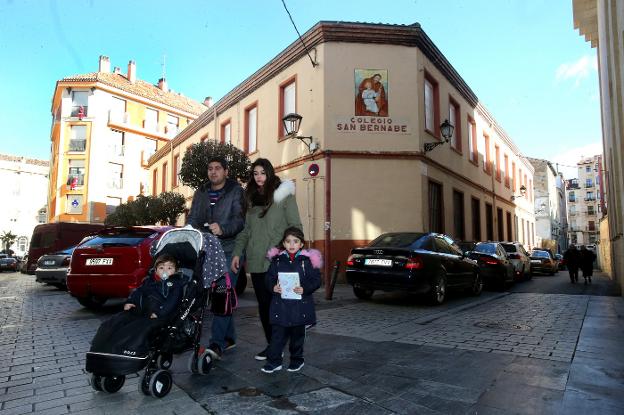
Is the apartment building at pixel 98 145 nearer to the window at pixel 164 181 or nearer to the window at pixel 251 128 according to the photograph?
the window at pixel 164 181

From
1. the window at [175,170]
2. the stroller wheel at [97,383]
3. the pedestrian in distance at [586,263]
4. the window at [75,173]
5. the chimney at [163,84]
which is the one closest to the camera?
the stroller wheel at [97,383]

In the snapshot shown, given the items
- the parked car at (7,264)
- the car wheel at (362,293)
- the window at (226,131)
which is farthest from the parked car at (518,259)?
the parked car at (7,264)

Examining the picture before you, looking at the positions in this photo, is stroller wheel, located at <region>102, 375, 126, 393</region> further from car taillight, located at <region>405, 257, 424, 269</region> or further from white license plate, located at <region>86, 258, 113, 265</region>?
car taillight, located at <region>405, 257, 424, 269</region>

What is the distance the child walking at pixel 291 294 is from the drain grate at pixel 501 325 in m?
3.46

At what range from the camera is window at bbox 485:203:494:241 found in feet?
76.6

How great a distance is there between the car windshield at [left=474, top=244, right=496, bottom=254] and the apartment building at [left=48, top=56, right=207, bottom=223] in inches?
1125

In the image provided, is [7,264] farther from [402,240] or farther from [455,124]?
[402,240]

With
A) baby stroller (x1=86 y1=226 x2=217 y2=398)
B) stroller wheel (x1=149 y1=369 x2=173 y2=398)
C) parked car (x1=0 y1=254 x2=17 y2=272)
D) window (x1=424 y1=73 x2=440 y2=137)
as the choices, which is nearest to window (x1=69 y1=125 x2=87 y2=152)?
parked car (x1=0 y1=254 x2=17 y2=272)

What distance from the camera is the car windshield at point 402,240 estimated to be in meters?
8.49

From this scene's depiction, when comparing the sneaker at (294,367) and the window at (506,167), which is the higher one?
the window at (506,167)

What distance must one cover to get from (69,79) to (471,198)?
34104 millimetres

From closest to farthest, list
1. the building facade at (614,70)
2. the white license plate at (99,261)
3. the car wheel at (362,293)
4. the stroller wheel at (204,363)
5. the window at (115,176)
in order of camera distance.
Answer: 1. the stroller wheel at (204,363)
2. the white license plate at (99,261)
3. the building facade at (614,70)
4. the car wheel at (362,293)
5. the window at (115,176)

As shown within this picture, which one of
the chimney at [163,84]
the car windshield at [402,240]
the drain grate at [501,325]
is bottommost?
the drain grate at [501,325]

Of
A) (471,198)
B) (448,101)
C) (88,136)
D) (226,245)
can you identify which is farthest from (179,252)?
(88,136)
